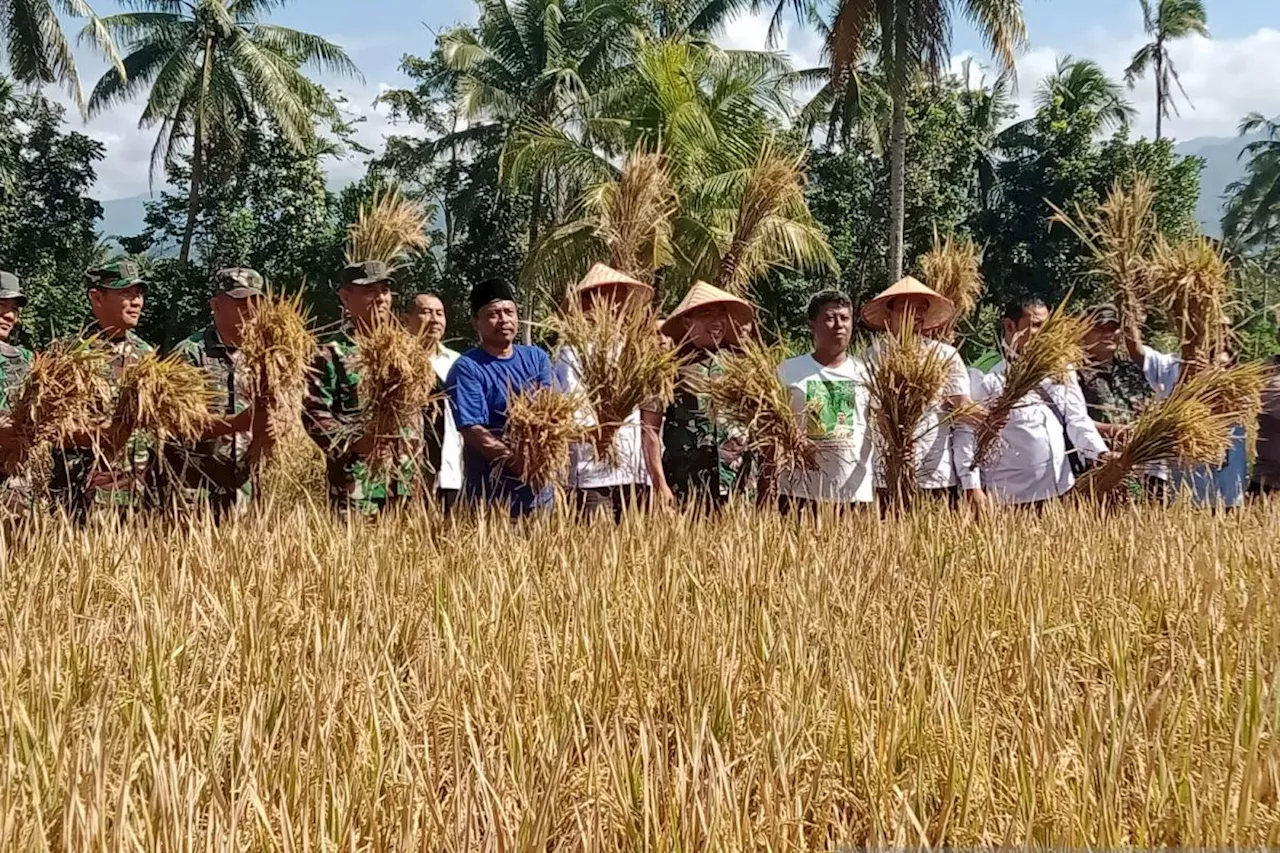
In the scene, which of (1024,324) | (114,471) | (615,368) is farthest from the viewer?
(1024,324)

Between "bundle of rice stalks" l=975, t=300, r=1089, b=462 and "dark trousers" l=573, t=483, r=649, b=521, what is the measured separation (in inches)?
42.7

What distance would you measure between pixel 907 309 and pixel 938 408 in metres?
0.33

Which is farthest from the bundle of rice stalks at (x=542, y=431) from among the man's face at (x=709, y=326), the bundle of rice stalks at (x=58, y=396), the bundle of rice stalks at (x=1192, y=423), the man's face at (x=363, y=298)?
the bundle of rice stalks at (x=1192, y=423)

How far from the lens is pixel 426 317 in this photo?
3.53m

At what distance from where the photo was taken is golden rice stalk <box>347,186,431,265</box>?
387cm

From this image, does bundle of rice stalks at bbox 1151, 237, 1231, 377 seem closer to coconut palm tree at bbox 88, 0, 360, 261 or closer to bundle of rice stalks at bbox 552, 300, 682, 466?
bundle of rice stalks at bbox 552, 300, 682, 466

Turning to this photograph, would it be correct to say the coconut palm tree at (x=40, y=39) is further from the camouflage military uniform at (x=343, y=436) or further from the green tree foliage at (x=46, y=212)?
the camouflage military uniform at (x=343, y=436)

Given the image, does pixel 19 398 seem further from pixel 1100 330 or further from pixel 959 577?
pixel 1100 330

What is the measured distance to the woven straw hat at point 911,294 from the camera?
3.60 m

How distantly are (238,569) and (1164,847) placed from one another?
6.48 feet

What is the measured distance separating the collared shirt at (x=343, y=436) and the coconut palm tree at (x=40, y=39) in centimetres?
1266

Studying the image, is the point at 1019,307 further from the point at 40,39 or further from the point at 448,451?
the point at 40,39

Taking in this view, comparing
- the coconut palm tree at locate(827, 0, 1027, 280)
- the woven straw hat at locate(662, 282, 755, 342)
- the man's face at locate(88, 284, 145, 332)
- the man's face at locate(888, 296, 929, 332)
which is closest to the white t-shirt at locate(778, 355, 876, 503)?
the man's face at locate(888, 296, 929, 332)

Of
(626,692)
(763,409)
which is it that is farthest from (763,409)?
(626,692)
